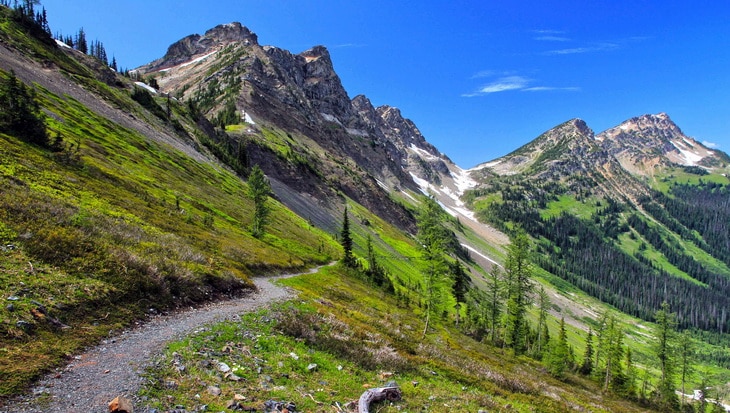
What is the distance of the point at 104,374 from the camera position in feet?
35.0

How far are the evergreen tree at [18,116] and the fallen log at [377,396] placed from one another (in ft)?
169

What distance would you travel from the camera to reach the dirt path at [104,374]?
8852 millimetres

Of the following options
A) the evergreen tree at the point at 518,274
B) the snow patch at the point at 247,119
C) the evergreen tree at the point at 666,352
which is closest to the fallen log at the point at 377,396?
the evergreen tree at the point at 518,274

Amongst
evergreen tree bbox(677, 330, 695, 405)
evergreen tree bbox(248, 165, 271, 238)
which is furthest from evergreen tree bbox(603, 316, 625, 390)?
evergreen tree bbox(248, 165, 271, 238)

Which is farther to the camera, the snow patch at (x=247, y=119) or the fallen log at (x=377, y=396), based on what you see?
the snow patch at (x=247, y=119)

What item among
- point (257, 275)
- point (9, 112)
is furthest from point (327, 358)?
point (9, 112)

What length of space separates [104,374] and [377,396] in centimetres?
913

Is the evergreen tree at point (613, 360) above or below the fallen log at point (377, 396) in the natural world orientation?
below

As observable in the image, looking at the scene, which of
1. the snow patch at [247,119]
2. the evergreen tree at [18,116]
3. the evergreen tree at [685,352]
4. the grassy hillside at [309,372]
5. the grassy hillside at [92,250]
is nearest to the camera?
the grassy hillside at [309,372]

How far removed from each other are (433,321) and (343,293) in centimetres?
1852

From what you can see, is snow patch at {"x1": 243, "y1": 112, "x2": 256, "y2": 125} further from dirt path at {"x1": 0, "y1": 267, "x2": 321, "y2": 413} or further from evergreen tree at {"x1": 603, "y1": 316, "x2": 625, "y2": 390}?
dirt path at {"x1": 0, "y1": 267, "x2": 321, "y2": 413}

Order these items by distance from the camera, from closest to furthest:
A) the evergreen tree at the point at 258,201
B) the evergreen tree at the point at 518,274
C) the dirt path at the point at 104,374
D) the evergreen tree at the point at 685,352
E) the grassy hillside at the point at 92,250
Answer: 1. the dirt path at the point at 104,374
2. the grassy hillside at the point at 92,250
3. the evergreen tree at the point at 518,274
4. the evergreen tree at the point at 258,201
5. the evergreen tree at the point at 685,352

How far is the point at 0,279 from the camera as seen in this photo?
42.6ft

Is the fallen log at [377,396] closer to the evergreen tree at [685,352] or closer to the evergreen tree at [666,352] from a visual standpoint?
the evergreen tree at [666,352]
